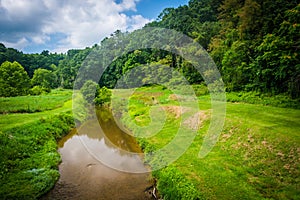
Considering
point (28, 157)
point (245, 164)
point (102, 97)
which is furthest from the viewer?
point (102, 97)

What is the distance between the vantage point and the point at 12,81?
1747 inches

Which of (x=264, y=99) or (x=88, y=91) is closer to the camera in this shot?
(x=264, y=99)

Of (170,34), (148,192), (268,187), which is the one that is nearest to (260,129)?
(268,187)

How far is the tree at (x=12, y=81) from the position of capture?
42.6 meters

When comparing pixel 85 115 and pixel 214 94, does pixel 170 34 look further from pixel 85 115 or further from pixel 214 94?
pixel 85 115

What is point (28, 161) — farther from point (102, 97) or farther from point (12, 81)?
point (12, 81)

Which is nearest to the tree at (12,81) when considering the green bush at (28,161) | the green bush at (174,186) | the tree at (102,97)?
the tree at (102,97)

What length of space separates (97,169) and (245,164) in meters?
9.32

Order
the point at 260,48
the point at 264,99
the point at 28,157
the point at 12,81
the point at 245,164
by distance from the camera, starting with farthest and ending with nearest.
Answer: the point at 12,81, the point at 260,48, the point at 264,99, the point at 28,157, the point at 245,164

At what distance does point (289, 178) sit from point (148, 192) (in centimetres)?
669

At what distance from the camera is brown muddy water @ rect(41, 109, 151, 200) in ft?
36.5

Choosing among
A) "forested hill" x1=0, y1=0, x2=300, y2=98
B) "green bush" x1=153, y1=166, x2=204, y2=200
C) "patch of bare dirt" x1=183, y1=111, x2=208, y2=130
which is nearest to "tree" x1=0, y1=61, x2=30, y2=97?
"forested hill" x1=0, y1=0, x2=300, y2=98

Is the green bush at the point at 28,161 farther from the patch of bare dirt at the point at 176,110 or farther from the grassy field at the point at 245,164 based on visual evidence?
the patch of bare dirt at the point at 176,110

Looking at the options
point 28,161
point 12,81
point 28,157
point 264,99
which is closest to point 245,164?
point 264,99
